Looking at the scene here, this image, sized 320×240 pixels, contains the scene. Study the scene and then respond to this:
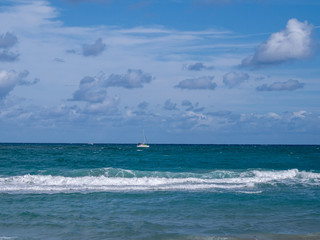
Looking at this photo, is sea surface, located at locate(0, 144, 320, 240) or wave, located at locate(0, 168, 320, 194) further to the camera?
wave, located at locate(0, 168, 320, 194)

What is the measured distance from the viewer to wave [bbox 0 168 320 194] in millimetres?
26375

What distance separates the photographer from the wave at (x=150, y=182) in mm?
26375

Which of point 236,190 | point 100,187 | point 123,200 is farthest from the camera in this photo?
point 100,187

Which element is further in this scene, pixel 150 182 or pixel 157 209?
pixel 150 182

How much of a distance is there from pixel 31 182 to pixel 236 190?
1524 centimetres

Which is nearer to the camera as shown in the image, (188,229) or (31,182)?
(188,229)

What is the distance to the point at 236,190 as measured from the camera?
25688mm

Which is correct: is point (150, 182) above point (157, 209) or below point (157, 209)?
above

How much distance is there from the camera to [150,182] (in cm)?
3042

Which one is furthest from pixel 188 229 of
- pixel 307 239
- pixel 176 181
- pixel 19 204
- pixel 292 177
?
pixel 292 177

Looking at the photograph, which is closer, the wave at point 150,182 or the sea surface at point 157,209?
the sea surface at point 157,209

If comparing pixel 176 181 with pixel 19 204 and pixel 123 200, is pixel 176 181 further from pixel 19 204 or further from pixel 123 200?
pixel 19 204

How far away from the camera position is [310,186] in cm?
2819

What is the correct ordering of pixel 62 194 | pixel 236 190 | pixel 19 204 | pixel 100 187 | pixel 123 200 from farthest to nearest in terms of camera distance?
1. pixel 100 187
2. pixel 236 190
3. pixel 62 194
4. pixel 123 200
5. pixel 19 204
